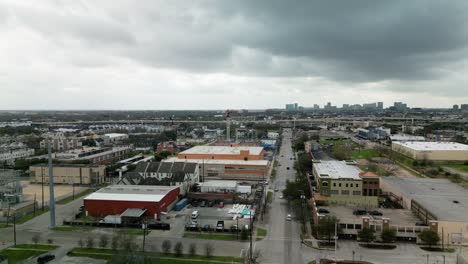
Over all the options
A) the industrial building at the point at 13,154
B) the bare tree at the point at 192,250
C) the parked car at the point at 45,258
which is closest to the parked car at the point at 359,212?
the bare tree at the point at 192,250

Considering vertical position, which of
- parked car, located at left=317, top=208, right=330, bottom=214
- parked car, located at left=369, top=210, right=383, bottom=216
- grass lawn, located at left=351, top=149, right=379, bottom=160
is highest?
grass lawn, located at left=351, top=149, right=379, bottom=160

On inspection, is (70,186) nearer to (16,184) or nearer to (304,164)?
(16,184)

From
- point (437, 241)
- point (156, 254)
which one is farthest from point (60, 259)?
point (437, 241)

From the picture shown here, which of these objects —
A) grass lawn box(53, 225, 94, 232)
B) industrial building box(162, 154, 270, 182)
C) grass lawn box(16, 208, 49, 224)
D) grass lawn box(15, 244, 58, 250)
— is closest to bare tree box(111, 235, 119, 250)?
grass lawn box(15, 244, 58, 250)

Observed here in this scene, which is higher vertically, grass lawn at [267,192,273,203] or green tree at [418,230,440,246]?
green tree at [418,230,440,246]

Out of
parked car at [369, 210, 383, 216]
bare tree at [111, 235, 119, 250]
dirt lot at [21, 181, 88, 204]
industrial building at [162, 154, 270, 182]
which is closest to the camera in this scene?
bare tree at [111, 235, 119, 250]

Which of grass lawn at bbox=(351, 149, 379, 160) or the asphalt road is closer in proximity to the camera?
Result: the asphalt road

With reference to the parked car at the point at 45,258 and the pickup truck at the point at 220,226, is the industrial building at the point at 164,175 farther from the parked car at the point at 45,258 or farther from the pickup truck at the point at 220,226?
the parked car at the point at 45,258

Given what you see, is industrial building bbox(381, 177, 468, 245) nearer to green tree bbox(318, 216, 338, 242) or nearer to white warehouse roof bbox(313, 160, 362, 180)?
white warehouse roof bbox(313, 160, 362, 180)

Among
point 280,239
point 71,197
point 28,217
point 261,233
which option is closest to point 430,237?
point 280,239
